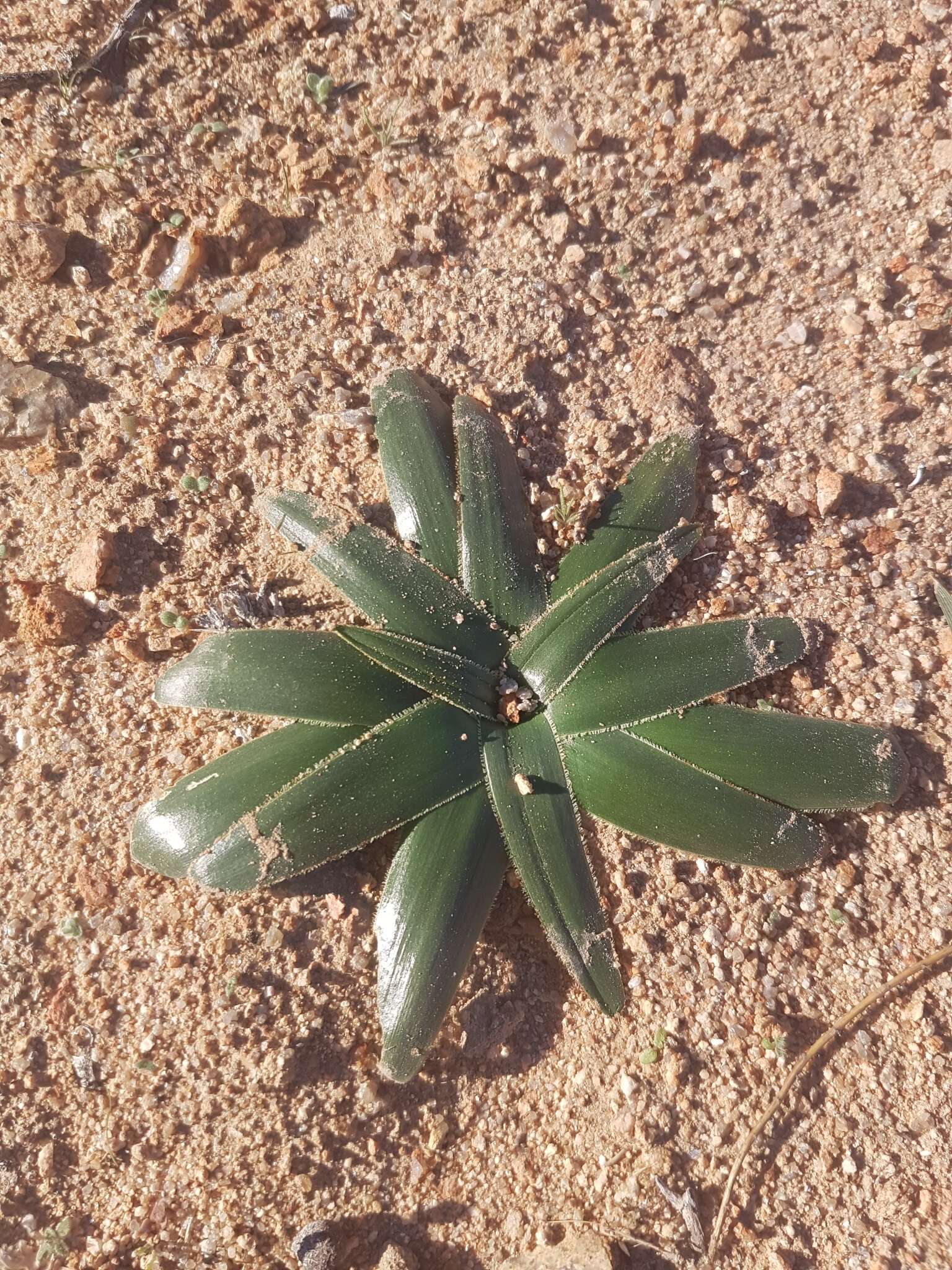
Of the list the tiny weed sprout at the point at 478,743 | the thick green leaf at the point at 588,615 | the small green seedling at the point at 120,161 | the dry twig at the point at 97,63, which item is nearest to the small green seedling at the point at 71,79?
the dry twig at the point at 97,63

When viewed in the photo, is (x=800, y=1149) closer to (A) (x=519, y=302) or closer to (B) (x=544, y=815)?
(B) (x=544, y=815)

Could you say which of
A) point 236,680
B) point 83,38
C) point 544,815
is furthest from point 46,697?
point 83,38

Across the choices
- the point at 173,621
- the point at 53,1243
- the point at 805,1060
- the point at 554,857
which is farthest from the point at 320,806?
the point at 805,1060

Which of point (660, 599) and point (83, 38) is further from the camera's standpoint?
point (83, 38)

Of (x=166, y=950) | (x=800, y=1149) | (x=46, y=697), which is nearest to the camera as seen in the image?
(x=800, y=1149)

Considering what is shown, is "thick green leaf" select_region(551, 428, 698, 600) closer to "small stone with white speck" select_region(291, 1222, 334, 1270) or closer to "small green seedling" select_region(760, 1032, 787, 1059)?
"small green seedling" select_region(760, 1032, 787, 1059)

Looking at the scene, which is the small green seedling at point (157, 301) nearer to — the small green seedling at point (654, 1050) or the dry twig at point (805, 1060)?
the small green seedling at point (654, 1050)
